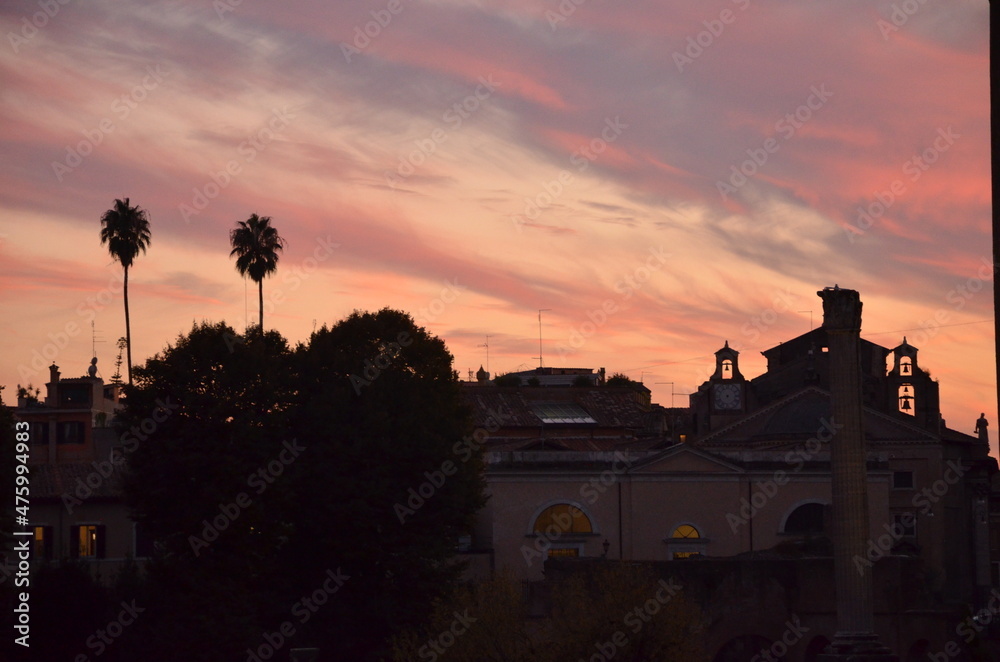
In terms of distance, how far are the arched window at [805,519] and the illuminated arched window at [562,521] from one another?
28.9 feet

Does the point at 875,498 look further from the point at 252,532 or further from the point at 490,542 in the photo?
the point at 252,532

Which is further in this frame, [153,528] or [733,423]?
[733,423]

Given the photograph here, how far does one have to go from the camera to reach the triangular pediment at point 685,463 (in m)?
63.3

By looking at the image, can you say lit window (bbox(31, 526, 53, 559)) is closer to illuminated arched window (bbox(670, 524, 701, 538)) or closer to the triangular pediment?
the triangular pediment

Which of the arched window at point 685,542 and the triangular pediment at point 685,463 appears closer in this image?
the arched window at point 685,542

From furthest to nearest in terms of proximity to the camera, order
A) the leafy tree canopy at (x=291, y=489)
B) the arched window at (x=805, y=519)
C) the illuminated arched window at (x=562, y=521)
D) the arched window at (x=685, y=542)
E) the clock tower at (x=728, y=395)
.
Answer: the clock tower at (x=728, y=395), the arched window at (x=805, y=519), the arched window at (x=685, y=542), the illuminated arched window at (x=562, y=521), the leafy tree canopy at (x=291, y=489)

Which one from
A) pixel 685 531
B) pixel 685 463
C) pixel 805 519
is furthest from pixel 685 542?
pixel 805 519

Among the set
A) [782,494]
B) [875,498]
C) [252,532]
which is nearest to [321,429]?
[252,532]

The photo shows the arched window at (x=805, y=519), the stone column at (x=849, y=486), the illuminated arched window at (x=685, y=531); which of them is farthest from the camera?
the arched window at (x=805, y=519)

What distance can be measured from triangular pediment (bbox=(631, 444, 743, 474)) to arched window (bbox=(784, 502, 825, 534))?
304cm

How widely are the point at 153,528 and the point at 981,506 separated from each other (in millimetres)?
55145

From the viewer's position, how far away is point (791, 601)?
172ft

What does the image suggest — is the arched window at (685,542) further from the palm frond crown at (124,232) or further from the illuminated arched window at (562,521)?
the palm frond crown at (124,232)

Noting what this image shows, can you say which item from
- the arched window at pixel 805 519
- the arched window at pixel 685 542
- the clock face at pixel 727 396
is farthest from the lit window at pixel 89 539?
the clock face at pixel 727 396
